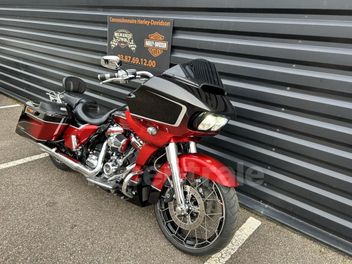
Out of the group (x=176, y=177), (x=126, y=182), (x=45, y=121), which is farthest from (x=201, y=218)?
(x=45, y=121)

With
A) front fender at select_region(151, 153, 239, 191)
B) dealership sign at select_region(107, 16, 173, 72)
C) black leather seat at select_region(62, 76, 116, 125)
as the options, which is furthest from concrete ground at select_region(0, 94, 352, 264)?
dealership sign at select_region(107, 16, 173, 72)

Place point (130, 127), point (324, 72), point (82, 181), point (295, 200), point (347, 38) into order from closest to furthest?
1. point (347, 38)
2. point (324, 72)
3. point (130, 127)
4. point (295, 200)
5. point (82, 181)

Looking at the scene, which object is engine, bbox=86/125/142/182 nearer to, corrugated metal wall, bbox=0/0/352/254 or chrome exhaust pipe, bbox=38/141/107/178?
chrome exhaust pipe, bbox=38/141/107/178

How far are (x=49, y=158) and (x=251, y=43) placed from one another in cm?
274

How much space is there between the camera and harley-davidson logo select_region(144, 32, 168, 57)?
3.39m

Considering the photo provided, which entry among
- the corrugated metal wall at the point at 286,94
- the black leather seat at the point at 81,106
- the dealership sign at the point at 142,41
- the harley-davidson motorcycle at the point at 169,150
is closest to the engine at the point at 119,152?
the harley-davidson motorcycle at the point at 169,150

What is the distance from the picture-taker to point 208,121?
80.5 inches

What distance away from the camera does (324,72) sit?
2.39 m

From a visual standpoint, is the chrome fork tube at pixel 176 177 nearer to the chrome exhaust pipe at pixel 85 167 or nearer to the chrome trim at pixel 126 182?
the chrome trim at pixel 126 182

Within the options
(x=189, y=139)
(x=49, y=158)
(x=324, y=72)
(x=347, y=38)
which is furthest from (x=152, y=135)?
(x=49, y=158)

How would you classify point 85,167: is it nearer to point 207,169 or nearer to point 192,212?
point 192,212

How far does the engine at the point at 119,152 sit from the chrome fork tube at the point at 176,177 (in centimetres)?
45

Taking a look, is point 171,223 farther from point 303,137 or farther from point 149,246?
point 303,137

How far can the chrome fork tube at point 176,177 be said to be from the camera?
2.19 metres
